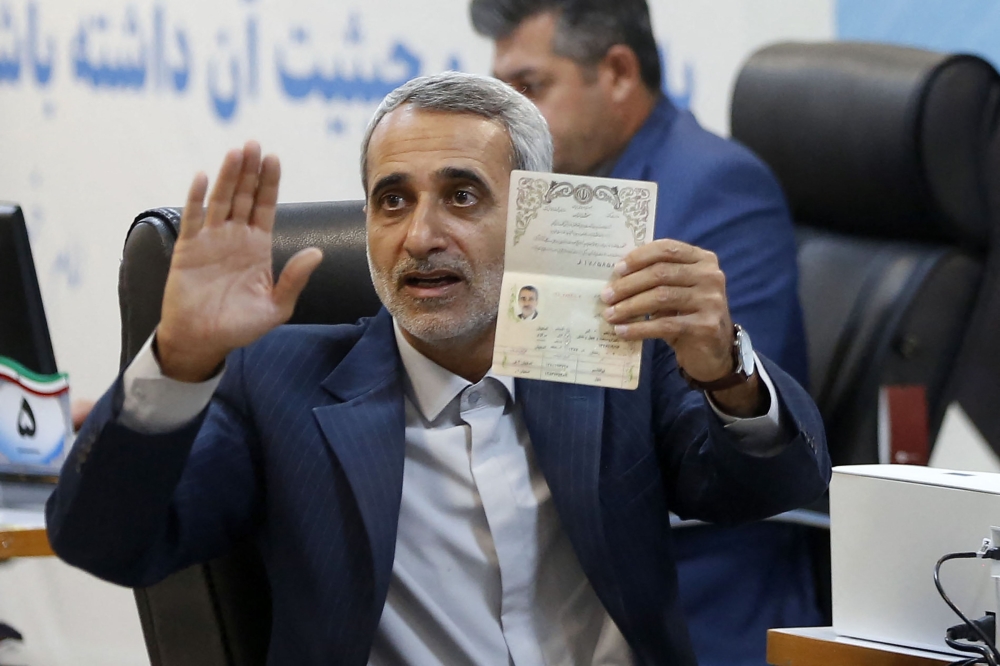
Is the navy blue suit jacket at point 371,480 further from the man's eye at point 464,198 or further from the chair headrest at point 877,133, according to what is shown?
the chair headrest at point 877,133

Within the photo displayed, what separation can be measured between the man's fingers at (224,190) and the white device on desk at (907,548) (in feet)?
2.14

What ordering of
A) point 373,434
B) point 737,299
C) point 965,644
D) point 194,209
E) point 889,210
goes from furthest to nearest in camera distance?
1. point 889,210
2. point 737,299
3. point 373,434
4. point 194,209
5. point 965,644

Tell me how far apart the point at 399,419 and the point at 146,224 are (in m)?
0.39

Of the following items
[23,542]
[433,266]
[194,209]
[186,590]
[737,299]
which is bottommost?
[23,542]

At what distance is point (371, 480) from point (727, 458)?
39 cm

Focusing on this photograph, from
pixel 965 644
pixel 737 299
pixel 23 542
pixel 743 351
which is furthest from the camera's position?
pixel 737 299

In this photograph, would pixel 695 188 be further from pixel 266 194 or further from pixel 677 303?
pixel 266 194

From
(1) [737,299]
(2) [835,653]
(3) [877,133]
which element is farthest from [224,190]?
(3) [877,133]

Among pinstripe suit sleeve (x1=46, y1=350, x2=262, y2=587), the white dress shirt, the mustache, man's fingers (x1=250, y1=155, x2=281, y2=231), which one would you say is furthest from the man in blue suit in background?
man's fingers (x1=250, y1=155, x2=281, y2=231)

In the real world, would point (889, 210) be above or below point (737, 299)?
above

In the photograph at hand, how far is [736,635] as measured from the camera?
73.1 inches

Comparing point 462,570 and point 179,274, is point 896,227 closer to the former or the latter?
point 462,570

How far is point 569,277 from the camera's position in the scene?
4.30ft

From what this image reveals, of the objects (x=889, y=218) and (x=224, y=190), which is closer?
(x=224, y=190)
